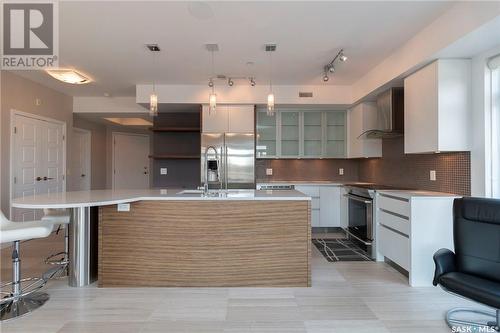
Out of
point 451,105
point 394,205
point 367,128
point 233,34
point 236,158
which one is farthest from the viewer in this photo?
point 236,158

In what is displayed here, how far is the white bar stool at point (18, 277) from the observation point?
90.1 inches

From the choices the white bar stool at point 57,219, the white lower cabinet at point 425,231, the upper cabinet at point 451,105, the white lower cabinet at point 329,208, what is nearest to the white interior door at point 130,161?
the white bar stool at point 57,219

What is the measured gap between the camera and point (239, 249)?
9.46ft

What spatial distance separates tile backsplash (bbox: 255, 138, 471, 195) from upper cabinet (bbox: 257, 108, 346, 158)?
367 mm

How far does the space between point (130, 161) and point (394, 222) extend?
708 cm

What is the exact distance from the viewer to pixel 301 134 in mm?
5445

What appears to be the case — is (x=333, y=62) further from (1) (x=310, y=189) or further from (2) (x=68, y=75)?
(2) (x=68, y=75)

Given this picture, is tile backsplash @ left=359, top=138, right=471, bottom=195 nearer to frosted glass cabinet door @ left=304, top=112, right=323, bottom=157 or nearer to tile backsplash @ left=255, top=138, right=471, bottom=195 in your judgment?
tile backsplash @ left=255, top=138, right=471, bottom=195

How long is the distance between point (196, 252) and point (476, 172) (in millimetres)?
2898

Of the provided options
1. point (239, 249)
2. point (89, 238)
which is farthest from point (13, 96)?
point (239, 249)

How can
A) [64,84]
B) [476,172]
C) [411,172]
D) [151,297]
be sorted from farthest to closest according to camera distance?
[64,84] < [411,172] < [476,172] < [151,297]

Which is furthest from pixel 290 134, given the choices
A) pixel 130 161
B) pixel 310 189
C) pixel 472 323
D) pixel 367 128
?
pixel 130 161

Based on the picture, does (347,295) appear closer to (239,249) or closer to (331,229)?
(239,249)

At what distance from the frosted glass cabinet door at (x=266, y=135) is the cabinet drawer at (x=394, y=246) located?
2.46 metres
